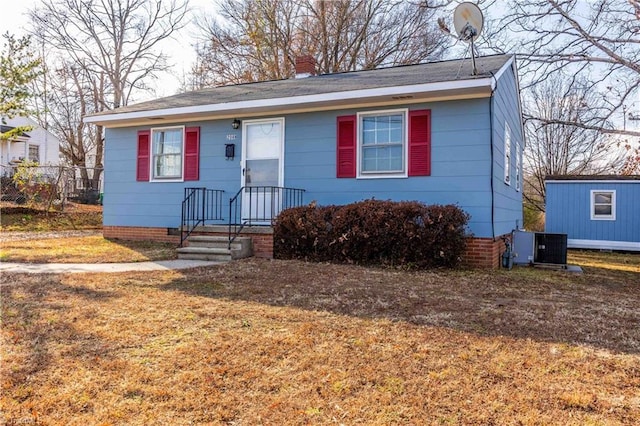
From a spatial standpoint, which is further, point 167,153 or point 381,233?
point 167,153

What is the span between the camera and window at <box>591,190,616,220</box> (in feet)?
45.3

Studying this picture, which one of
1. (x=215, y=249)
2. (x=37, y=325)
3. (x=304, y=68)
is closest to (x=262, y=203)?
(x=215, y=249)

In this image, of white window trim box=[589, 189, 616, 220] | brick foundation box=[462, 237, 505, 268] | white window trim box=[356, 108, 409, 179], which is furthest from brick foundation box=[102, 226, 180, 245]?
white window trim box=[589, 189, 616, 220]

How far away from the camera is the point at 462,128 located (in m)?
7.41

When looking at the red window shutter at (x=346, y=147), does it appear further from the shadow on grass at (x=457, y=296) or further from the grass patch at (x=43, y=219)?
the grass patch at (x=43, y=219)

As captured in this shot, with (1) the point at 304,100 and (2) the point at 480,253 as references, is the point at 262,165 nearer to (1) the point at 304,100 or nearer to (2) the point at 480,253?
(1) the point at 304,100

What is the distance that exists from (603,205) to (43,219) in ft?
55.6

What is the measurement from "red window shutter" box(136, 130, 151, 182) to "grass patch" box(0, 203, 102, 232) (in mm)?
4277

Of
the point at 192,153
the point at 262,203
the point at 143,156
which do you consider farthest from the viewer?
the point at 143,156

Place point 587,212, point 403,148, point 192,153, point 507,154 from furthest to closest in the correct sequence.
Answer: point 587,212 < point 192,153 < point 507,154 < point 403,148

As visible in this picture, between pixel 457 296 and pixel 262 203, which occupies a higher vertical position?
pixel 262 203

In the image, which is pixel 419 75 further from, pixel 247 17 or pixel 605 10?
pixel 247 17

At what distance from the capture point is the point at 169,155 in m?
9.75

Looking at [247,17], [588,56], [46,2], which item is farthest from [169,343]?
[46,2]
